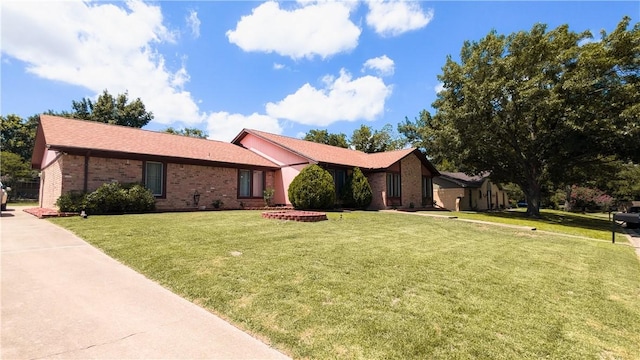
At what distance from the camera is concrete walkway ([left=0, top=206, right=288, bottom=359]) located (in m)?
2.94

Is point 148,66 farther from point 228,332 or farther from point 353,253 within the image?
point 228,332

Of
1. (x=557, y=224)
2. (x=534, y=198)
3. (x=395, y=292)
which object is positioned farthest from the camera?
(x=534, y=198)

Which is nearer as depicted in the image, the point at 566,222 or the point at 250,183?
the point at 250,183

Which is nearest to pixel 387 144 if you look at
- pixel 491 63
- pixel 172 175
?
pixel 491 63

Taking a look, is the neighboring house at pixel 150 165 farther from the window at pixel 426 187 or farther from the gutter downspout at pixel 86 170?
the window at pixel 426 187

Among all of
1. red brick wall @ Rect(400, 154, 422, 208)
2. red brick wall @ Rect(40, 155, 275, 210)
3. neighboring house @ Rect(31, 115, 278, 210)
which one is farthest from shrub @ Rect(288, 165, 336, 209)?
red brick wall @ Rect(400, 154, 422, 208)

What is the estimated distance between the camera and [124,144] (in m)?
15.3

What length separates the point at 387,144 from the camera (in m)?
44.0

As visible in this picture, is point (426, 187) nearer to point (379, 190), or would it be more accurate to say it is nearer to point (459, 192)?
point (459, 192)

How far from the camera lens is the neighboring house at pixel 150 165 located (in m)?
13.3

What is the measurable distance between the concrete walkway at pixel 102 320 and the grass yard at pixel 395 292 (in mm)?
285

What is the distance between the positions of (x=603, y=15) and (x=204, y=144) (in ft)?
84.4

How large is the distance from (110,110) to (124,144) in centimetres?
2880

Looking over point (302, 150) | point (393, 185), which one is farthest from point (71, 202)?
point (393, 185)
